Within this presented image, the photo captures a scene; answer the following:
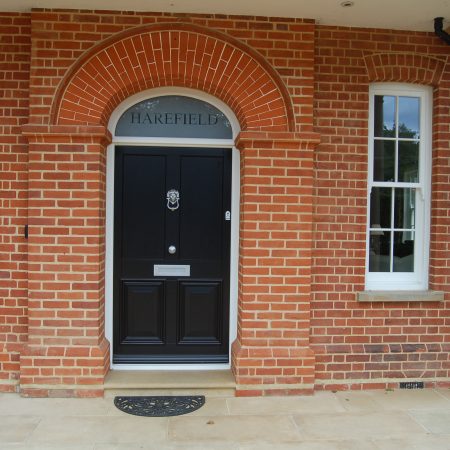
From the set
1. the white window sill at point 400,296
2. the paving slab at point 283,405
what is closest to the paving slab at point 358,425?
the paving slab at point 283,405

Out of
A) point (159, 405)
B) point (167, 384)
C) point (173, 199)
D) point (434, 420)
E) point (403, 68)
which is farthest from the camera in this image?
point (173, 199)

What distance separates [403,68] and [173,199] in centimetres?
281

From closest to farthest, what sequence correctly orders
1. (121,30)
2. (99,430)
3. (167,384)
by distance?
1. (99,430)
2. (121,30)
3. (167,384)

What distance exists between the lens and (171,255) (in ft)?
17.4

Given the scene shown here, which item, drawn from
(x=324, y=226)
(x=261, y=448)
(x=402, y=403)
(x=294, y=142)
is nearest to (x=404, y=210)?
(x=324, y=226)

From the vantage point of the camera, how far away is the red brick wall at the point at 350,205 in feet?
16.8

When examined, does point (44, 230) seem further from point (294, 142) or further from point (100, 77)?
point (294, 142)

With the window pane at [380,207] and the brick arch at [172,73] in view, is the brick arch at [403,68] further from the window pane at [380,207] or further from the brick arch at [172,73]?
the window pane at [380,207]

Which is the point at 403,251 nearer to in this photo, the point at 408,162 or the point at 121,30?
the point at 408,162

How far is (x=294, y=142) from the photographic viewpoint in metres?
4.90

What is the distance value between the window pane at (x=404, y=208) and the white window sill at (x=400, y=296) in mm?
742

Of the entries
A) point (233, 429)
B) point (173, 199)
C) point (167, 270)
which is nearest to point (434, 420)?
point (233, 429)

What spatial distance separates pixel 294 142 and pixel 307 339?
79.4 inches

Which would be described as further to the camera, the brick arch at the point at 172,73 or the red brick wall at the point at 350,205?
the red brick wall at the point at 350,205
